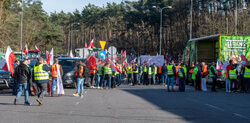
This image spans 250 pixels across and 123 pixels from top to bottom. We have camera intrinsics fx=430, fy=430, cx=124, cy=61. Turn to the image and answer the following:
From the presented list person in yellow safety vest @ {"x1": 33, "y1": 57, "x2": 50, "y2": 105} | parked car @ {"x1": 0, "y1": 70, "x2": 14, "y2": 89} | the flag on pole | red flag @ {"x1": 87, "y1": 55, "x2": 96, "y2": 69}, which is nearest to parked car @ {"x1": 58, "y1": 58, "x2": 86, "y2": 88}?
red flag @ {"x1": 87, "y1": 55, "x2": 96, "y2": 69}

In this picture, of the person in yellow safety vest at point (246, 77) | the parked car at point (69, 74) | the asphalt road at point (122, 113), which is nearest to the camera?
the asphalt road at point (122, 113)

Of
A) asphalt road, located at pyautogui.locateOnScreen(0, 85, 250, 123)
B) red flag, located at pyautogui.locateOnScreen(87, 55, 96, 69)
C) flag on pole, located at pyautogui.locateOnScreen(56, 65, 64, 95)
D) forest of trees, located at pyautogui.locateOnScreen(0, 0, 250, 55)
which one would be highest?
forest of trees, located at pyautogui.locateOnScreen(0, 0, 250, 55)

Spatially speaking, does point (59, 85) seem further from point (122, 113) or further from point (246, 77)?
point (246, 77)

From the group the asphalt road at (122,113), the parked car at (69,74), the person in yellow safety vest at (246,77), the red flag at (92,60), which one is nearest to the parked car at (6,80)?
the parked car at (69,74)

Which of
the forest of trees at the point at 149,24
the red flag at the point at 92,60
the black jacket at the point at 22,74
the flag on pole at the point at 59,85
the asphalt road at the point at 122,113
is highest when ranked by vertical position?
the forest of trees at the point at 149,24

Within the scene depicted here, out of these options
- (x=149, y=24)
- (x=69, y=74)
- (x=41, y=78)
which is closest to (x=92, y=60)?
(x=69, y=74)

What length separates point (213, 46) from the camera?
1113 inches

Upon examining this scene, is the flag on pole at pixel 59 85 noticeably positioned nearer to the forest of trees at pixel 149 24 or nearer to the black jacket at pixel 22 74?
the black jacket at pixel 22 74

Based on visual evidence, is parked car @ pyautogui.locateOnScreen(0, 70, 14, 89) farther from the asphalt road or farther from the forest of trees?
the forest of trees

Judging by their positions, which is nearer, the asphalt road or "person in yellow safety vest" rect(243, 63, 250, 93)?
the asphalt road

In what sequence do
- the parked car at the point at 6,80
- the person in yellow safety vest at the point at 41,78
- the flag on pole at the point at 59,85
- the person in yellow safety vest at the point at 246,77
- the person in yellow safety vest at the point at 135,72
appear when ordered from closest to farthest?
the person in yellow safety vest at the point at 41,78
the flag on pole at the point at 59,85
the parked car at the point at 6,80
the person in yellow safety vest at the point at 246,77
the person in yellow safety vest at the point at 135,72

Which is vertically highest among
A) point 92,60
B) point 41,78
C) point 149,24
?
point 149,24

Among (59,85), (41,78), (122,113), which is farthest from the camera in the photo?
(59,85)

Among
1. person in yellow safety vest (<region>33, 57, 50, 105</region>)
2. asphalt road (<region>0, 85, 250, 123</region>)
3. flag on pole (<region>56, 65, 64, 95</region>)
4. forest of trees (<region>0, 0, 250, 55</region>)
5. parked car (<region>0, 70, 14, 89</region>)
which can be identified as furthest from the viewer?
forest of trees (<region>0, 0, 250, 55</region>)
